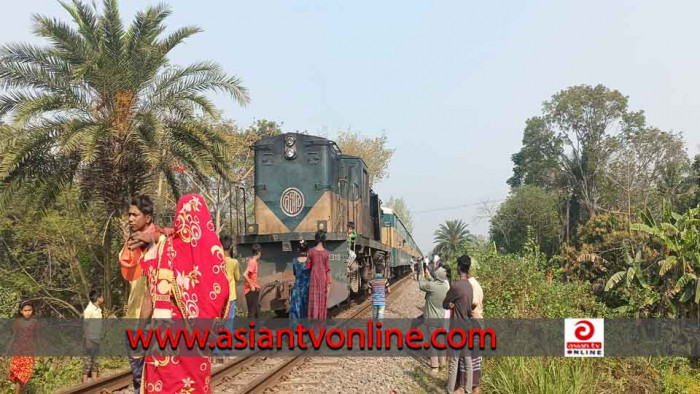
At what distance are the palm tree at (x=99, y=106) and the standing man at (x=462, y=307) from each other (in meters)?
8.03

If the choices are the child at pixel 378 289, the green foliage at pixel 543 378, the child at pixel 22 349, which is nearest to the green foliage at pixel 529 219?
the child at pixel 378 289

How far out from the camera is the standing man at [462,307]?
22.3 ft

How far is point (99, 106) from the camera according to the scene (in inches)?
543

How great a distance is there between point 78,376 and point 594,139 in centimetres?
4339

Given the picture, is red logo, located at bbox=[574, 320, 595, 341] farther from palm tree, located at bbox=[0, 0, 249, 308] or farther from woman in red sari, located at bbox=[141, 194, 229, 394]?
palm tree, located at bbox=[0, 0, 249, 308]

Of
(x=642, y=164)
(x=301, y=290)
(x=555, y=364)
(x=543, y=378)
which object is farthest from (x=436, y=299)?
(x=642, y=164)

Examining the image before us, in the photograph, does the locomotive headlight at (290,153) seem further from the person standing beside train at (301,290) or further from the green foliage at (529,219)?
the green foliage at (529,219)

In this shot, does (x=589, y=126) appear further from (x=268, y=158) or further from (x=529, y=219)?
(x=268, y=158)

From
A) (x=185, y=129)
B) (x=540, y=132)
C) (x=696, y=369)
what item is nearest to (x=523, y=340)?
(x=696, y=369)

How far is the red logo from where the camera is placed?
6.82 meters

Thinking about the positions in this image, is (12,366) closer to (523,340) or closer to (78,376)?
(78,376)

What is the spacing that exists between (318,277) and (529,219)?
41.5 m

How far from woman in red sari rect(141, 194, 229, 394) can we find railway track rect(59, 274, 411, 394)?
3.24 metres

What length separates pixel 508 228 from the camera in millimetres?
51094
